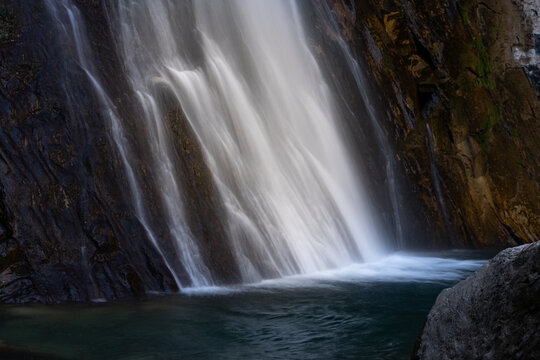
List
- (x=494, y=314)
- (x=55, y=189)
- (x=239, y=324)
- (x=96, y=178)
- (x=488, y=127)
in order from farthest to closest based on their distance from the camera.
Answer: (x=488, y=127) < (x=96, y=178) < (x=55, y=189) < (x=239, y=324) < (x=494, y=314)

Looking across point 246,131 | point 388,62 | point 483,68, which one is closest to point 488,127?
point 483,68

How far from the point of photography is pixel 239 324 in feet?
16.0

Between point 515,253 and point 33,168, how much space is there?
4.94 m

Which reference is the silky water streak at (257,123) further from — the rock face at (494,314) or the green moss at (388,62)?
the rock face at (494,314)

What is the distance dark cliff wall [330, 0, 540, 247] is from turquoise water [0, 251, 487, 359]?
6354 mm

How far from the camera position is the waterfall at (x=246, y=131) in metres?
7.00

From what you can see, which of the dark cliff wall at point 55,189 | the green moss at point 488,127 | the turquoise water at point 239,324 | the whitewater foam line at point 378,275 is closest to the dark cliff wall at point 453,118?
the green moss at point 488,127

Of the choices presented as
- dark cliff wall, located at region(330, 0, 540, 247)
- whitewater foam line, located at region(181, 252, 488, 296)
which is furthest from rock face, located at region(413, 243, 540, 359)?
dark cliff wall, located at region(330, 0, 540, 247)

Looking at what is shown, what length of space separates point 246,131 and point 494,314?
21.1ft

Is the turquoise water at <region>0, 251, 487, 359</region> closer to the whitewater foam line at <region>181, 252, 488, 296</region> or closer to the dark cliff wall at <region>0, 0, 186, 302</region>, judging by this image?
the whitewater foam line at <region>181, 252, 488, 296</region>

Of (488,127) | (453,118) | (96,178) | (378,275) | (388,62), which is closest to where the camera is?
(96,178)

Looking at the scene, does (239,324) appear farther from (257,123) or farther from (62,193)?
(257,123)

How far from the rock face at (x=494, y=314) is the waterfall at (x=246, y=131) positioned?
377 centimetres

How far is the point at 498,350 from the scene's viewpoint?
269 cm
